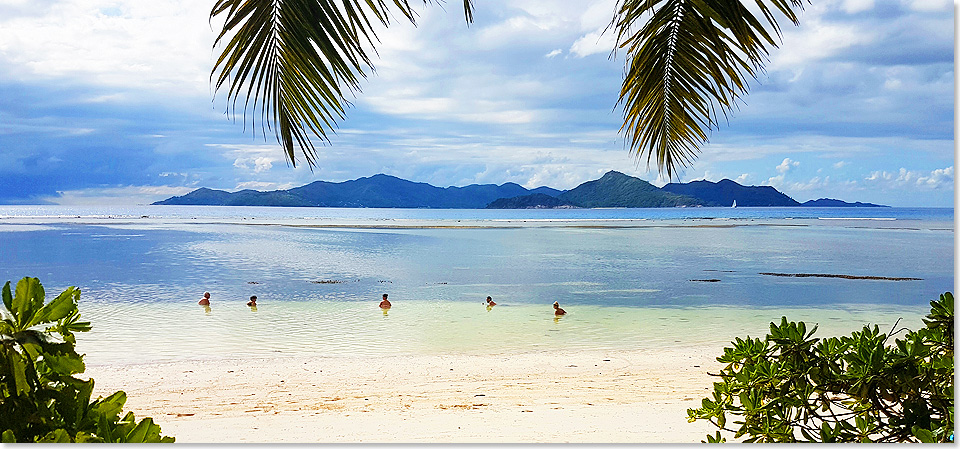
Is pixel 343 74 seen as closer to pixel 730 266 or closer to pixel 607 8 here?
pixel 607 8

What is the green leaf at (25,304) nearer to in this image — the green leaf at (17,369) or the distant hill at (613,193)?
the green leaf at (17,369)

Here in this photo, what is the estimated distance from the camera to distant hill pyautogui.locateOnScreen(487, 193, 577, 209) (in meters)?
5.35

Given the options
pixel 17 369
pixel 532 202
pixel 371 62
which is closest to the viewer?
pixel 17 369

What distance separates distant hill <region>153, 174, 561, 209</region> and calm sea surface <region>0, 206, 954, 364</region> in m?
0.41

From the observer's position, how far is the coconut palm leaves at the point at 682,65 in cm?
208

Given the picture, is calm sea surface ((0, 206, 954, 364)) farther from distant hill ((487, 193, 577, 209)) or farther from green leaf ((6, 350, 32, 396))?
green leaf ((6, 350, 32, 396))

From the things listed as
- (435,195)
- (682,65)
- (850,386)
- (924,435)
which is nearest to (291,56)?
(682,65)

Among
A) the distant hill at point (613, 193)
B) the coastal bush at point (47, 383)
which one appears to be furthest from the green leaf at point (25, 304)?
the distant hill at point (613, 193)

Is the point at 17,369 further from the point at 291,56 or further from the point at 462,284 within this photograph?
the point at 462,284

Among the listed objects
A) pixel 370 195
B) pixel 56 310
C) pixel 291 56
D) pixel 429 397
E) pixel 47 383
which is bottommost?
pixel 429 397

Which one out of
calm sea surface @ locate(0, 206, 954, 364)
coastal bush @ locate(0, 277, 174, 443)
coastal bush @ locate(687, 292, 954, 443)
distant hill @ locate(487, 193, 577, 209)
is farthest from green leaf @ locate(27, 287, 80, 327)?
distant hill @ locate(487, 193, 577, 209)

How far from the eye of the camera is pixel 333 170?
337cm

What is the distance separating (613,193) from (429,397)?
1982mm

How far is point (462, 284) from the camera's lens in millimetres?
9141
